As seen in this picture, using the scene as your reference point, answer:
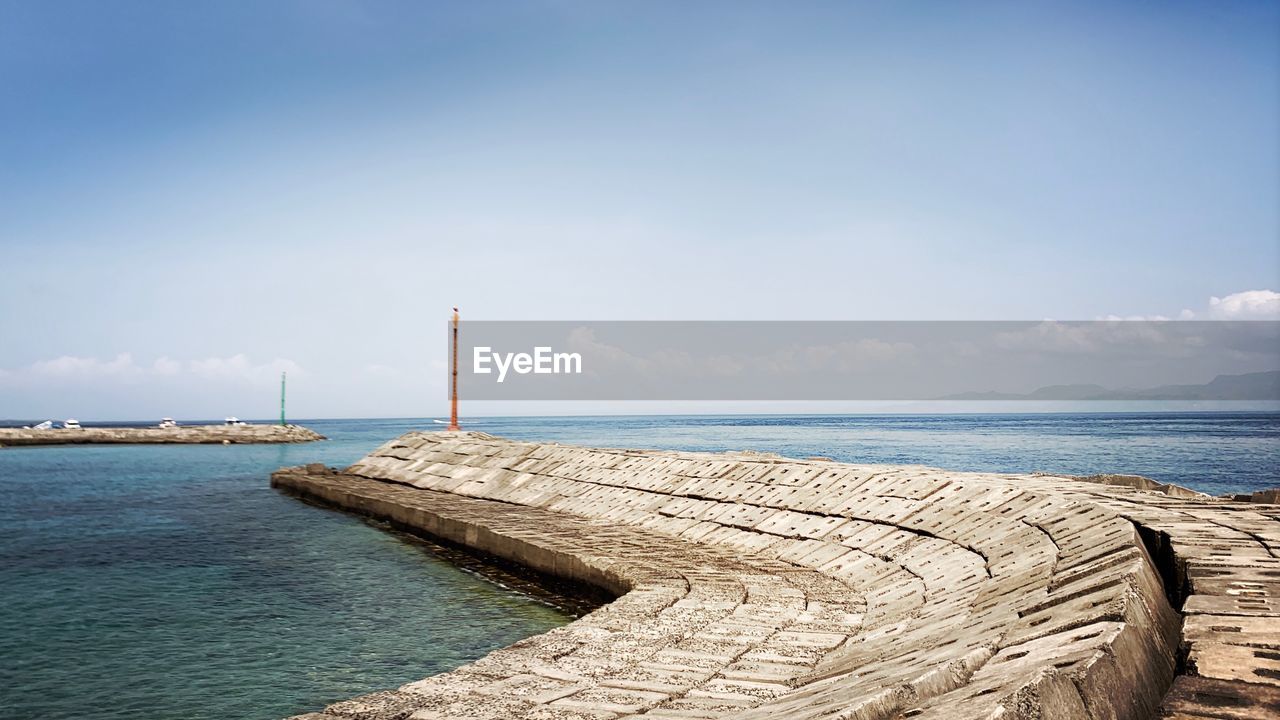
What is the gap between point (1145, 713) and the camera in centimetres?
307

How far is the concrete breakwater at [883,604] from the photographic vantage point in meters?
3.24

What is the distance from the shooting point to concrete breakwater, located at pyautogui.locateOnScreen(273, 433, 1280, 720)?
3244mm

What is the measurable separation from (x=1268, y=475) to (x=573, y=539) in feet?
121

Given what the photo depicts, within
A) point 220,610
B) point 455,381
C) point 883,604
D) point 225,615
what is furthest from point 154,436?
point 883,604

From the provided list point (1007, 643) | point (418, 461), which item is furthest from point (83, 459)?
point (1007, 643)

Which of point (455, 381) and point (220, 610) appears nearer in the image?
point (220, 610)

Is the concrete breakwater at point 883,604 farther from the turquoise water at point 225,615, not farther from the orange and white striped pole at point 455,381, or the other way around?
the orange and white striped pole at point 455,381

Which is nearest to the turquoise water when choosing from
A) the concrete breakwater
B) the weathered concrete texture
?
the concrete breakwater

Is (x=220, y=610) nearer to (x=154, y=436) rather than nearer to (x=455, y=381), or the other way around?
(x=455, y=381)

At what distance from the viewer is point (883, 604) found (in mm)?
8320

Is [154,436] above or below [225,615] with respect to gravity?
above

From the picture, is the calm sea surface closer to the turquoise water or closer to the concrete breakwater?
the turquoise water

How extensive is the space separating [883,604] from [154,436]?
288ft

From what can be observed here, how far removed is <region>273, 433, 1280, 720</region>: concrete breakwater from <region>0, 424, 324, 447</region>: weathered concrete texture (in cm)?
7554
